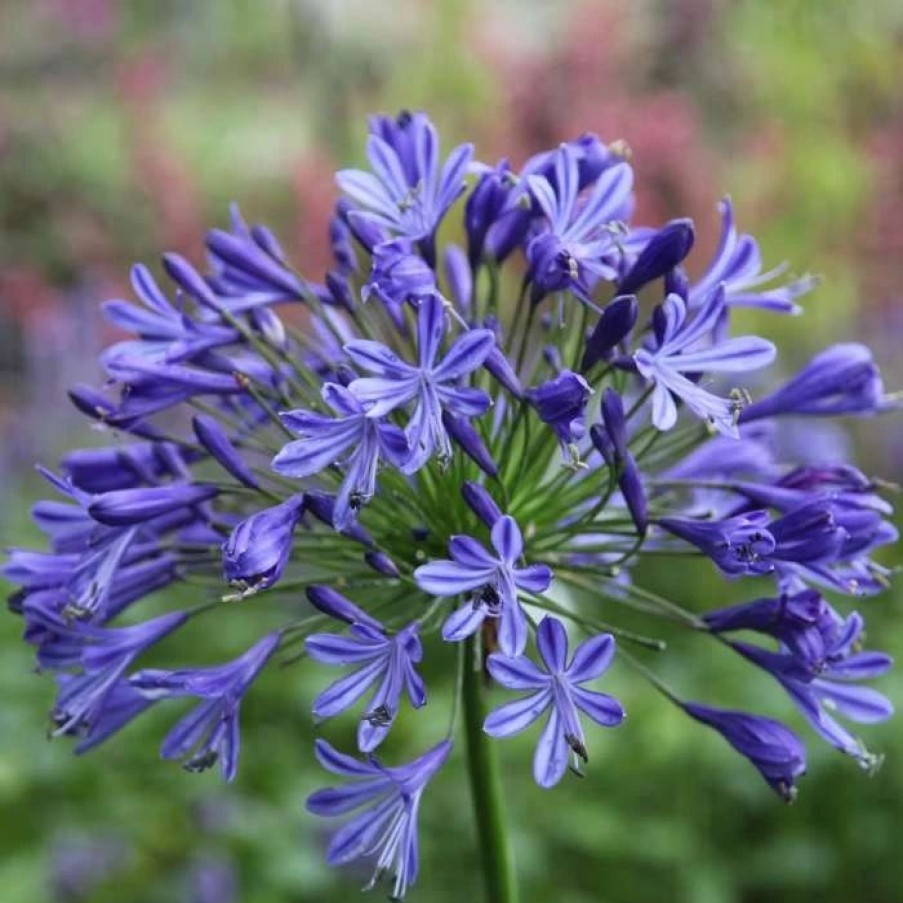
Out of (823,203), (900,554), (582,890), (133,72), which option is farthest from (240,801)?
(133,72)

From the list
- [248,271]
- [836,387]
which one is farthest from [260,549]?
Result: [836,387]

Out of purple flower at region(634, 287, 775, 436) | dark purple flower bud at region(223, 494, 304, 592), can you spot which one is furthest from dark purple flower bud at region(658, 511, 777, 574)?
dark purple flower bud at region(223, 494, 304, 592)

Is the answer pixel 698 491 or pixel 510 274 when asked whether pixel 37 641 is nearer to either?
pixel 698 491

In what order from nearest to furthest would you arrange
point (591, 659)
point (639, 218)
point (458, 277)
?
point (591, 659) → point (458, 277) → point (639, 218)

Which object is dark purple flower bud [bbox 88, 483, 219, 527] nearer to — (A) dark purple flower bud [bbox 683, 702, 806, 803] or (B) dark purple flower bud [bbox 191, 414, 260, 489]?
(B) dark purple flower bud [bbox 191, 414, 260, 489]

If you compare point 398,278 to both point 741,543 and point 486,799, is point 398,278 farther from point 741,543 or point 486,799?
point 486,799

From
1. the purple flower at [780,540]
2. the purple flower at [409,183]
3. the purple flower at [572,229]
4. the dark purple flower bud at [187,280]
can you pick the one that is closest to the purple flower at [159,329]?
the dark purple flower bud at [187,280]

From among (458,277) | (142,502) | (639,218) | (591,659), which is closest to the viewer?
(591,659)

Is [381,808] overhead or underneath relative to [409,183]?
underneath
